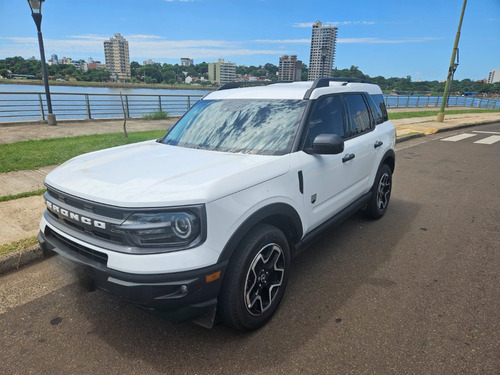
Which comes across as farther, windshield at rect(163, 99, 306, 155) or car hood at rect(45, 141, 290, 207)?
windshield at rect(163, 99, 306, 155)

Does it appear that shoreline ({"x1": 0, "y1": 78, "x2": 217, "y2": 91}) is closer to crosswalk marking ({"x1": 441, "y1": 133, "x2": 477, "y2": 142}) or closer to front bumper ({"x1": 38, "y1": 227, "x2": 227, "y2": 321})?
crosswalk marking ({"x1": 441, "y1": 133, "x2": 477, "y2": 142})

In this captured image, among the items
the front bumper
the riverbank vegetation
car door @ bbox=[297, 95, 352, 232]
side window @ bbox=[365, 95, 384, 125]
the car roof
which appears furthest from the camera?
the riverbank vegetation

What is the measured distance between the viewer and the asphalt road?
2.32 m

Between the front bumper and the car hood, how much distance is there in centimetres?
40

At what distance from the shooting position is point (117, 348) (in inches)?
96.5

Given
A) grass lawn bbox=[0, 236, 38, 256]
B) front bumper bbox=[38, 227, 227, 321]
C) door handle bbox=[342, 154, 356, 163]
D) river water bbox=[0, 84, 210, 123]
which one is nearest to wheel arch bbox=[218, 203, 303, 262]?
front bumper bbox=[38, 227, 227, 321]

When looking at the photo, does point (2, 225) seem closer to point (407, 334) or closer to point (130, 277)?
point (130, 277)

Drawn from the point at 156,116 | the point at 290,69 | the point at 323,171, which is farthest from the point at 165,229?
the point at 156,116

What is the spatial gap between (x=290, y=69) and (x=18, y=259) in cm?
788

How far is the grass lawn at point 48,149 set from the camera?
6.52 metres

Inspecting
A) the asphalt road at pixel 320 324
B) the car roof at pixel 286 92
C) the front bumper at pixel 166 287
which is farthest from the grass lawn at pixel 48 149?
the front bumper at pixel 166 287

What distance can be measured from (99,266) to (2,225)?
2721mm

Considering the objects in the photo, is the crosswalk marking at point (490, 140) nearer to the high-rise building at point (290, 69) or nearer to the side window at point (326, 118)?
the high-rise building at point (290, 69)

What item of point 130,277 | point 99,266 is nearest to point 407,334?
point 130,277
